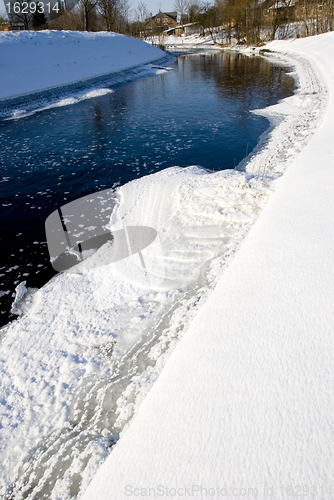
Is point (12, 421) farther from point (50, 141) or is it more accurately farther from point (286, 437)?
point (50, 141)

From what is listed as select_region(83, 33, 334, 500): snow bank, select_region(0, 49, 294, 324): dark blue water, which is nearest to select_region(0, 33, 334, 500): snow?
select_region(83, 33, 334, 500): snow bank

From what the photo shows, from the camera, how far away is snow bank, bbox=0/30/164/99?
16.2 metres

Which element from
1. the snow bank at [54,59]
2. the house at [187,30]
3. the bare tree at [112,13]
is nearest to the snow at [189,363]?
the snow bank at [54,59]

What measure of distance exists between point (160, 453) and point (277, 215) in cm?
318

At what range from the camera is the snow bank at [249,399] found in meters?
1.29

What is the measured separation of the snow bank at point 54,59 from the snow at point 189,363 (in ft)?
54.3

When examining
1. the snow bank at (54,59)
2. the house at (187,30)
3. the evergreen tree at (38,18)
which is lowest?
the snow bank at (54,59)

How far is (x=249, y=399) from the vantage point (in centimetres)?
159

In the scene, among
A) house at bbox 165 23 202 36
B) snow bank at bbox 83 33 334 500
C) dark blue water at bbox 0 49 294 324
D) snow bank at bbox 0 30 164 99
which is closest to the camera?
snow bank at bbox 83 33 334 500

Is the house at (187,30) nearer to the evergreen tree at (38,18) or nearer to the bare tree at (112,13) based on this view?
the bare tree at (112,13)

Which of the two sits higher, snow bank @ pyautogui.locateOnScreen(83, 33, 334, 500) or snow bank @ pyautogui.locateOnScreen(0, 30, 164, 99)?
snow bank @ pyautogui.locateOnScreen(0, 30, 164, 99)

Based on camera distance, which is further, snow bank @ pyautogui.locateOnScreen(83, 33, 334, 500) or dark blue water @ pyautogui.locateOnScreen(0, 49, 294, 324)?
dark blue water @ pyautogui.locateOnScreen(0, 49, 294, 324)

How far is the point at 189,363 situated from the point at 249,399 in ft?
1.72

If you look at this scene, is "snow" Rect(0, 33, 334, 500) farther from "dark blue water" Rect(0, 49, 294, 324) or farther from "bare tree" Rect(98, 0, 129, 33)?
"bare tree" Rect(98, 0, 129, 33)
